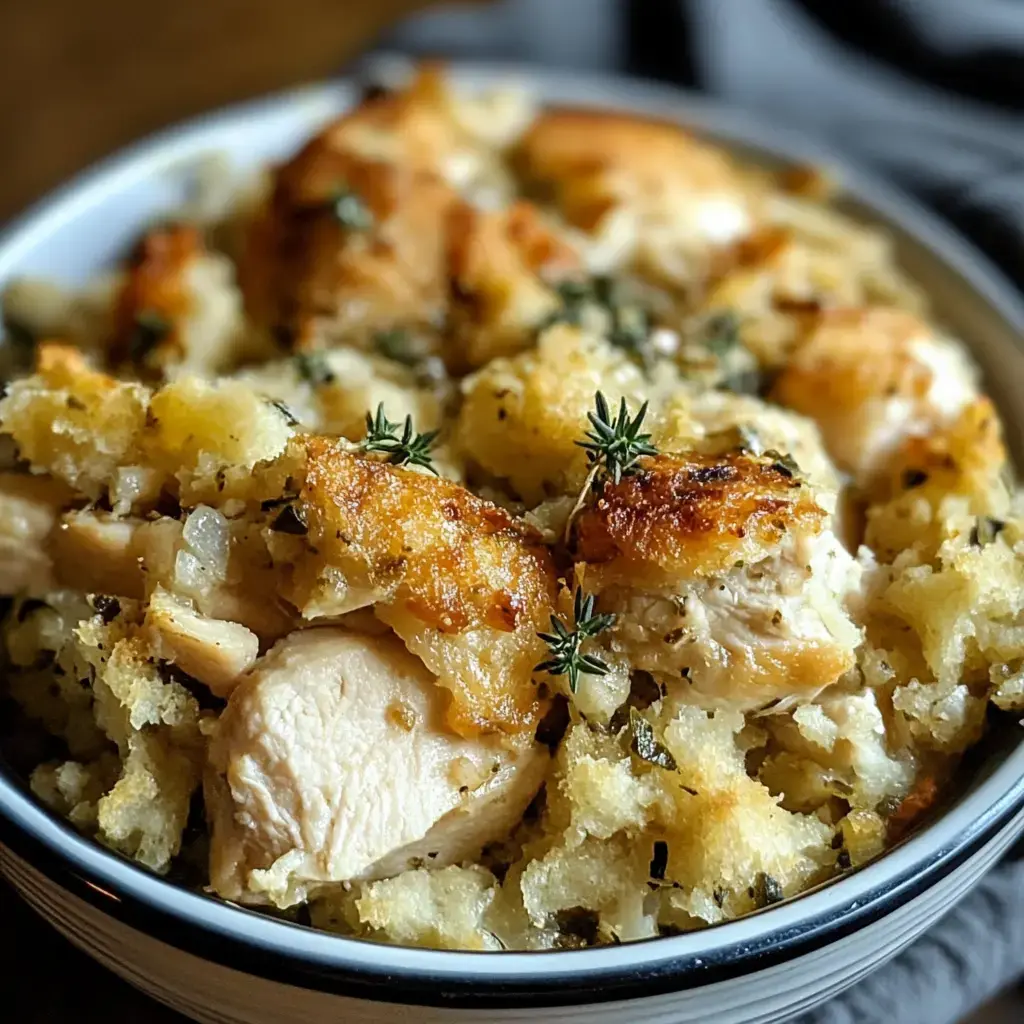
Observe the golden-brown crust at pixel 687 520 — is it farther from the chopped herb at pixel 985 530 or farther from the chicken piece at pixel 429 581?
the chopped herb at pixel 985 530

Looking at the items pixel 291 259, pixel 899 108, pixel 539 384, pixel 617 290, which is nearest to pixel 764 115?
pixel 899 108

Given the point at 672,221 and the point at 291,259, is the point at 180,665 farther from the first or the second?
the point at 672,221

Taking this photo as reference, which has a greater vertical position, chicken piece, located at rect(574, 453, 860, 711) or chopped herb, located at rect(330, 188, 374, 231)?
chopped herb, located at rect(330, 188, 374, 231)

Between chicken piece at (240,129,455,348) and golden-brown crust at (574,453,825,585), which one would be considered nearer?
golden-brown crust at (574,453,825,585)

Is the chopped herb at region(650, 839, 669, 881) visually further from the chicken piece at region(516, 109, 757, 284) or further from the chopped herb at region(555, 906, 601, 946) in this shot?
the chicken piece at region(516, 109, 757, 284)

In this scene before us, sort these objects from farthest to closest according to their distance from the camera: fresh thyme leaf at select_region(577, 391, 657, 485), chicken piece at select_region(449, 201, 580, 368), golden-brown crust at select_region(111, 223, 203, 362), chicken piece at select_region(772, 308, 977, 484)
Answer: golden-brown crust at select_region(111, 223, 203, 362) → chicken piece at select_region(449, 201, 580, 368) → chicken piece at select_region(772, 308, 977, 484) → fresh thyme leaf at select_region(577, 391, 657, 485)

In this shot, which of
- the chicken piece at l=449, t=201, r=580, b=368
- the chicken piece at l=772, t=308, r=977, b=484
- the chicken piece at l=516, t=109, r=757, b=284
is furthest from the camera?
the chicken piece at l=516, t=109, r=757, b=284

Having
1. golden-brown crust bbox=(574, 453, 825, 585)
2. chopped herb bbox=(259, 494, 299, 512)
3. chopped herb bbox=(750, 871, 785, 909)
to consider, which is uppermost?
golden-brown crust bbox=(574, 453, 825, 585)

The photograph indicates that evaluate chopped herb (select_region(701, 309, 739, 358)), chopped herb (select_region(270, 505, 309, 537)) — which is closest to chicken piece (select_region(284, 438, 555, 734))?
chopped herb (select_region(270, 505, 309, 537))
